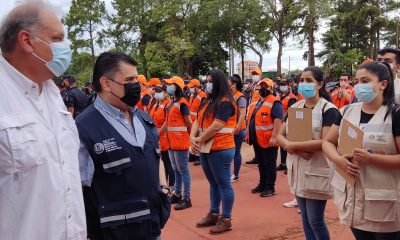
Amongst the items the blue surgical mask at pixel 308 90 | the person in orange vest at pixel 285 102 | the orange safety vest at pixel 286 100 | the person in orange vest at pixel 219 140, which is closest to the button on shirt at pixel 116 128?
the blue surgical mask at pixel 308 90

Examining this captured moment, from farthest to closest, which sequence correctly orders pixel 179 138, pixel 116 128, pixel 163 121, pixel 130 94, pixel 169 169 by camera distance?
pixel 163 121, pixel 169 169, pixel 179 138, pixel 130 94, pixel 116 128

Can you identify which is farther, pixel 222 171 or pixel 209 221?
pixel 209 221

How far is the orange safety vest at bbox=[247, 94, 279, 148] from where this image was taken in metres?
6.91

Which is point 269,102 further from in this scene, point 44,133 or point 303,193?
point 44,133

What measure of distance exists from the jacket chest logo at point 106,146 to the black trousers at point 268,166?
186 inches

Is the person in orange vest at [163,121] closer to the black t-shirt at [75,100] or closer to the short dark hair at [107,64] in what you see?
the black t-shirt at [75,100]

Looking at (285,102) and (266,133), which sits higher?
(285,102)

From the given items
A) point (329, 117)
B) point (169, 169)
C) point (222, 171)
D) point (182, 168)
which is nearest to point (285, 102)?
point (169, 169)

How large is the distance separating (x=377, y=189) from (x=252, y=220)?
2.80 meters

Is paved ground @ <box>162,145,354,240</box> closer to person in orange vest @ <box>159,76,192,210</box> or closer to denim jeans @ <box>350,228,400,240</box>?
person in orange vest @ <box>159,76,192,210</box>

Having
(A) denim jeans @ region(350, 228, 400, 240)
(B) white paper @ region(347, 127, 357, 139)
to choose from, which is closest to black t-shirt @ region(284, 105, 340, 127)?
(B) white paper @ region(347, 127, 357, 139)

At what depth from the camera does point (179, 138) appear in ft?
20.6

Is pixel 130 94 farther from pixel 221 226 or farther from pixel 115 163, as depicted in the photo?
pixel 221 226

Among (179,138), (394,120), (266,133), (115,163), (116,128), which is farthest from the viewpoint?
(266,133)
